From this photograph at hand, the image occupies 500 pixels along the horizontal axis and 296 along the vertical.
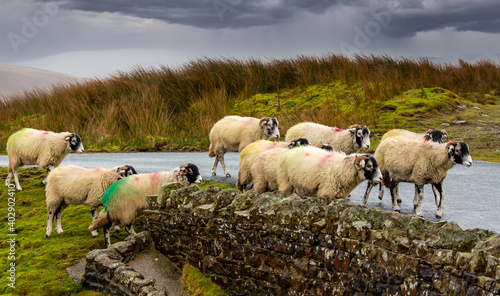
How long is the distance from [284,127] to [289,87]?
8.15 metres

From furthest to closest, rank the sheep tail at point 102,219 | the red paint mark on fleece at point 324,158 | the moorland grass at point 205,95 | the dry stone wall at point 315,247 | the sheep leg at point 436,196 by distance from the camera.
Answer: the moorland grass at point 205,95 → the sheep leg at point 436,196 → the sheep tail at point 102,219 → the red paint mark on fleece at point 324,158 → the dry stone wall at point 315,247

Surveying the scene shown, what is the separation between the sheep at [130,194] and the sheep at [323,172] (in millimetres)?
1864

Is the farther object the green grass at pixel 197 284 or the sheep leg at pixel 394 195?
the sheep leg at pixel 394 195

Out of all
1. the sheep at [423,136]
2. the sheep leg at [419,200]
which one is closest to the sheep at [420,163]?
the sheep leg at [419,200]

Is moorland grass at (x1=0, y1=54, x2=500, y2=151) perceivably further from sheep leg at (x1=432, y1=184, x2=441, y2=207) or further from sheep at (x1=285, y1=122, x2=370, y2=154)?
sheep leg at (x1=432, y1=184, x2=441, y2=207)

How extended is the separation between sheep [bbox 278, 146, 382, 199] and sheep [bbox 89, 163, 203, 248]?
186cm

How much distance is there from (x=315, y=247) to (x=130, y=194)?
4395 millimetres

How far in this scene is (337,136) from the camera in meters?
12.9

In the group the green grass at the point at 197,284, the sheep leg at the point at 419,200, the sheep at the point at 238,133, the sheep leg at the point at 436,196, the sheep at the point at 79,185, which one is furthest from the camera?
the sheep at the point at 238,133

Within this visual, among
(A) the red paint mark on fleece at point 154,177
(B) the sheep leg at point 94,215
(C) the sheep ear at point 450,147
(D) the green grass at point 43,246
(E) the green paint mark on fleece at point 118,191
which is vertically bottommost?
(D) the green grass at point 43,246

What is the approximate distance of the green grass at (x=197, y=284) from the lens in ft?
25.5

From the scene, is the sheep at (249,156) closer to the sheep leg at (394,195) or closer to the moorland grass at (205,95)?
the sheep leg at (394,195)

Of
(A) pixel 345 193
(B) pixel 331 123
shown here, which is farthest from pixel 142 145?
(A) pixel 345 193

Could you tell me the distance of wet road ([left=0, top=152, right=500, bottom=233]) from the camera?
9320 millimetres
